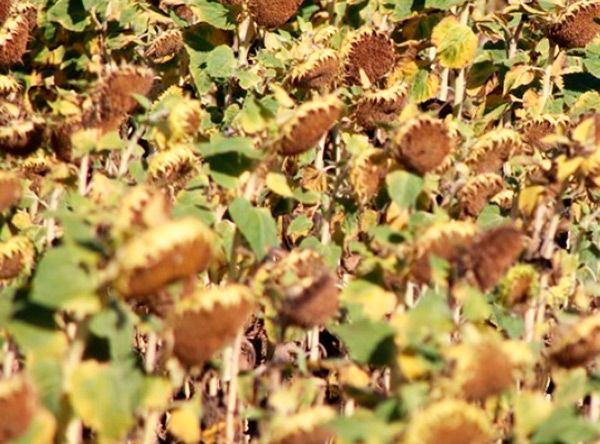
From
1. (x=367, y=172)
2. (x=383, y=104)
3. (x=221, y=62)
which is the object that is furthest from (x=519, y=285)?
(x=221, y=62)

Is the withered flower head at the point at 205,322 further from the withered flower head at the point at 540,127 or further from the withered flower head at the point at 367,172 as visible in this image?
the withered flower head at the point at 540,127

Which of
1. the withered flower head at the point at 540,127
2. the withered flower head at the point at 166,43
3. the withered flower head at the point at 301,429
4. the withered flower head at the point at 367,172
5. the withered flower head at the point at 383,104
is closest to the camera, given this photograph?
the withered flower head at the point at 301,429

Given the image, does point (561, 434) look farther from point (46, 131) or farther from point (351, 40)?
point (351, 40)

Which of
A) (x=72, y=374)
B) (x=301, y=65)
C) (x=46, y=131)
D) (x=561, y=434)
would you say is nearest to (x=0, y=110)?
(x=46, y=131)

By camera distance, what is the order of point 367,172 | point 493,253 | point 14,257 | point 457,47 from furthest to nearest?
point 457,47 < point 367,172 < point 14,257 < point 493,253

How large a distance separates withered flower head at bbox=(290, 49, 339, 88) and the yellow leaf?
0.73 metres

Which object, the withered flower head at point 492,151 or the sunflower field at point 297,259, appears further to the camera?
the withered flower head at point 492,151

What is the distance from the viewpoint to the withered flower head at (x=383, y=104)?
275cm

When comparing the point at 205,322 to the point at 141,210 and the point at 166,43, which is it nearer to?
the point at 141,210

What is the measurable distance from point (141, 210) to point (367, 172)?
0.76m

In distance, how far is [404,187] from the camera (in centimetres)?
219

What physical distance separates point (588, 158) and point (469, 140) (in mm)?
558

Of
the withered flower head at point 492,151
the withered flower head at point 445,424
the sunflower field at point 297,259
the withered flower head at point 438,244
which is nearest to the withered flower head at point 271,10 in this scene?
the sunflower field at point 297,259

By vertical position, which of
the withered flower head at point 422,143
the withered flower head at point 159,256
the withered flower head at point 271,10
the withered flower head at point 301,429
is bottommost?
the withered flower head at point 271,10
